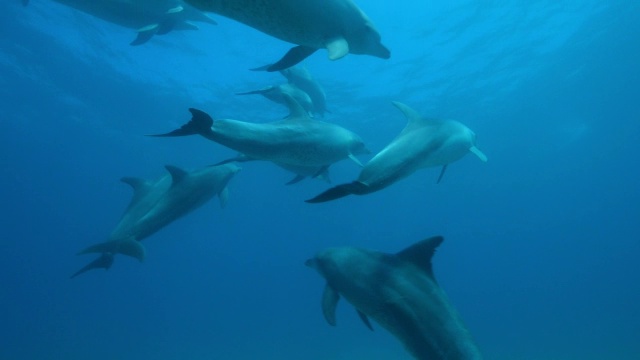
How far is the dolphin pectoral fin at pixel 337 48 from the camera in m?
3.33

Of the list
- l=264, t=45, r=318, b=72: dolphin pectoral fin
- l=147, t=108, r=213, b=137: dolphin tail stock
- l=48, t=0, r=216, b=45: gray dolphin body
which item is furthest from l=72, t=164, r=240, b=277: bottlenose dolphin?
l=48, t=0, r=216, b=45: gray dolphin body

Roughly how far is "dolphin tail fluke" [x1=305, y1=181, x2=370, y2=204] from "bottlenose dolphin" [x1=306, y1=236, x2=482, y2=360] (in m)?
0.98

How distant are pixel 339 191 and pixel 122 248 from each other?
494 centimetres

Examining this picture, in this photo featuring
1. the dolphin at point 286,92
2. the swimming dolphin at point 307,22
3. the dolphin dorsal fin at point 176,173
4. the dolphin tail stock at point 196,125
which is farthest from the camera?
the dolphin at point 286,92

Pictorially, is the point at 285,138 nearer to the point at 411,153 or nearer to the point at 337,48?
the point at 411,153

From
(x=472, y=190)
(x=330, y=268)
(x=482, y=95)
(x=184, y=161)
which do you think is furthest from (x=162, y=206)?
(x=472, y=190)

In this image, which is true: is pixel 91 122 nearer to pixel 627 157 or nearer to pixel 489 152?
pixel 489 152

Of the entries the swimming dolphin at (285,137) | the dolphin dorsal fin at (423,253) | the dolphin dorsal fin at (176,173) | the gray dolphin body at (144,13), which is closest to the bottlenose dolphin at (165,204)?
the dolphin dorsal fin at (176,173)

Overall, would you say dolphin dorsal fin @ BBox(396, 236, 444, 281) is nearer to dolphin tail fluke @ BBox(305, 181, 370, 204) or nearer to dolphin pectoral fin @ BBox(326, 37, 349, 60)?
dolphin tail fluke @ BBox(305, 181, 370, 204)

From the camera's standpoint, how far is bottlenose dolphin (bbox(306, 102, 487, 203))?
3537 mm

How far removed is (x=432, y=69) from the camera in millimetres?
28188

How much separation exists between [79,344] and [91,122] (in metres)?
21.7

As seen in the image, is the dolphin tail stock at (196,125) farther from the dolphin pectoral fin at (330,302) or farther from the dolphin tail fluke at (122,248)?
the dolphin tail fluke at (122,248)

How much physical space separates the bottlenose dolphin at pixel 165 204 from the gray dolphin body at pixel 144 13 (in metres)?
6.69
